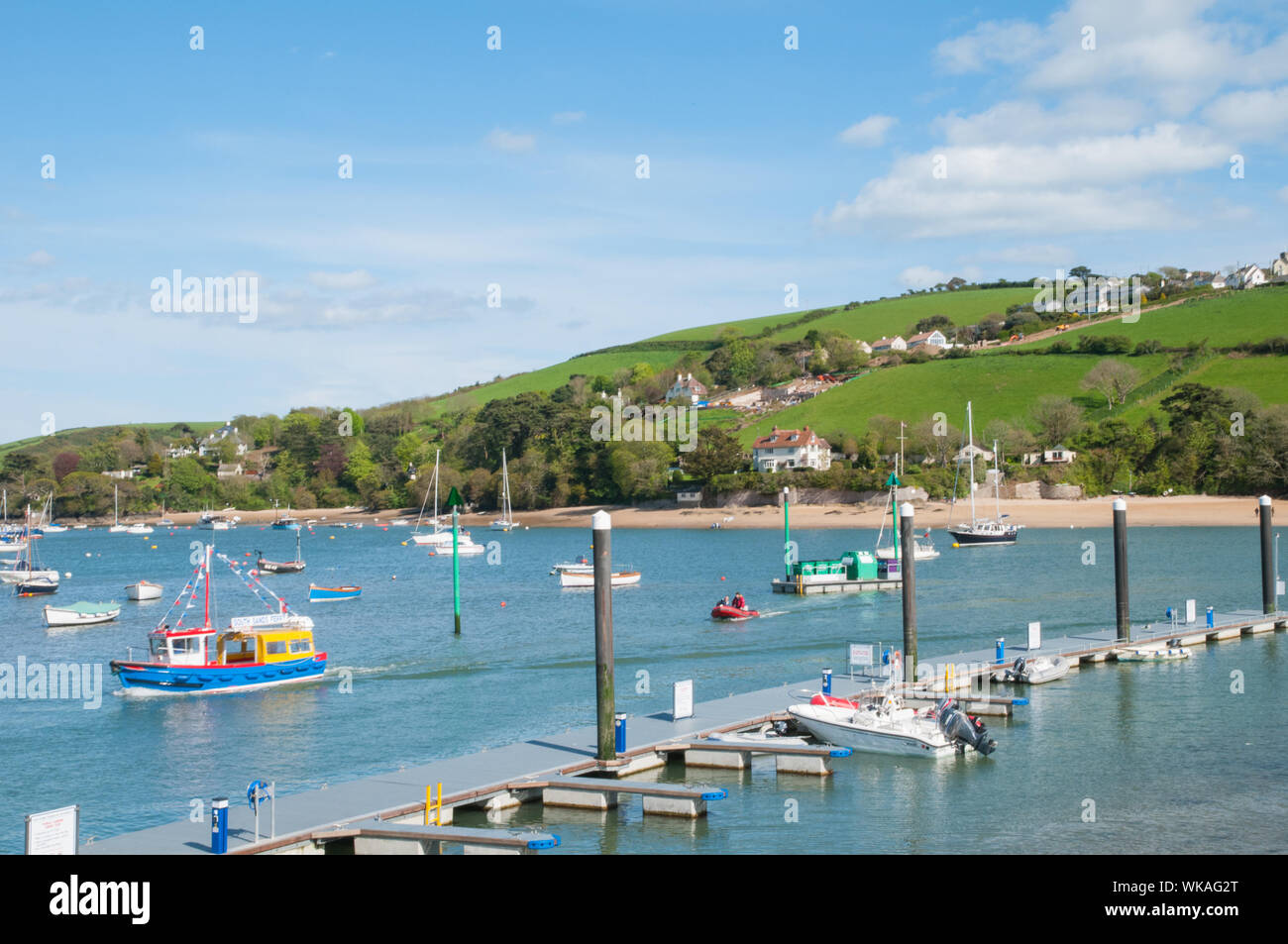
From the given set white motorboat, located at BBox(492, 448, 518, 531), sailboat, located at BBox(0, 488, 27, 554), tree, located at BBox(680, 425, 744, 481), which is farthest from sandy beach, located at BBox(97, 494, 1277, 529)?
sailboat, located at BBox(0, 488, 27, 554)

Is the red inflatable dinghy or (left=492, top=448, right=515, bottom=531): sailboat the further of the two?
(left=492, top=448, right=515, bottom=531): sailboat

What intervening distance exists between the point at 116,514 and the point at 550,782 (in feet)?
575

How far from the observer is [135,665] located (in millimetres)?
39781

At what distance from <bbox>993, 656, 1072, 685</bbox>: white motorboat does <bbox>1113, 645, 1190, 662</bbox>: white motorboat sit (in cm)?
410

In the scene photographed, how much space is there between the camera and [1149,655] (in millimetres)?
39125

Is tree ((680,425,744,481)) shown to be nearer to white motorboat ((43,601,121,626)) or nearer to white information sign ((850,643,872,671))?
white motorboat ((43,601,121,626))

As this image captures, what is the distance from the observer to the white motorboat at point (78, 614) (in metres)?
64.0

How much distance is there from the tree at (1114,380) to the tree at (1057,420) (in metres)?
6.50

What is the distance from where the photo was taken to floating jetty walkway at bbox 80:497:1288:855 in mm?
19500

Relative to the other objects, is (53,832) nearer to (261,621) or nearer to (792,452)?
(261,621)

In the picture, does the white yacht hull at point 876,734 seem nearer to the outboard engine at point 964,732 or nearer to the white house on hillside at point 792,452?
the outboard engine at point 964,732

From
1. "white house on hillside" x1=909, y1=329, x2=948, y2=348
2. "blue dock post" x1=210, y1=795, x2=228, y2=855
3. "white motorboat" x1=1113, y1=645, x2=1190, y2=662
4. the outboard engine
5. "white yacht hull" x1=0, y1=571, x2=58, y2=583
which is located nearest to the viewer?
"blue dock post" x1=210, y1=795, x2=228, y2=855
